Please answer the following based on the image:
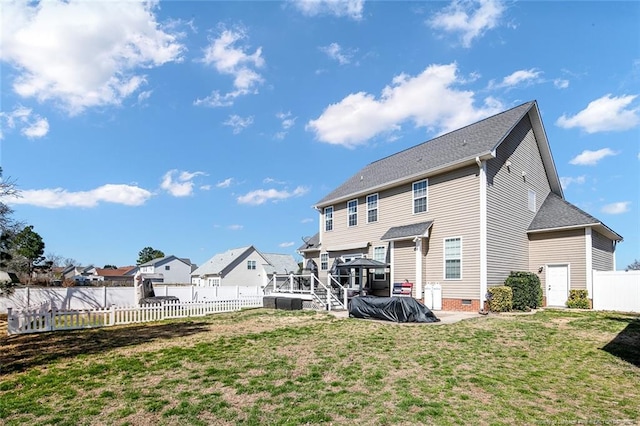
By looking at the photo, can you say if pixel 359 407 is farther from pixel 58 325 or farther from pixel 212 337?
pixel 58 325

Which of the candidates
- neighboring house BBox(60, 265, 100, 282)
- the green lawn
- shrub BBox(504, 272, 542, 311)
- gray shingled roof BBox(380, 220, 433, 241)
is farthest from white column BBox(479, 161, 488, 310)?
neighboring house BBox(60, 265, 100, 282)

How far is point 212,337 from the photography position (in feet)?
34.1

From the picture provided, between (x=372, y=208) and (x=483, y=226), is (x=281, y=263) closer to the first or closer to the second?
(x=372, y=208)

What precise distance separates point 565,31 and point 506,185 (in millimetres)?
6290

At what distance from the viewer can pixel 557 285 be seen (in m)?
17.1

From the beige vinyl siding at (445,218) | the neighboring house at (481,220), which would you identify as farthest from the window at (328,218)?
the beige vinyl siding at (445,218)

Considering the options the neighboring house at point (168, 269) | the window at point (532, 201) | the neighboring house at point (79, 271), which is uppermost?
the window at point (532, 201)

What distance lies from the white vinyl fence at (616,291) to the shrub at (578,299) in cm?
33

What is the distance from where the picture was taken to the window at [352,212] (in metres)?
22.3

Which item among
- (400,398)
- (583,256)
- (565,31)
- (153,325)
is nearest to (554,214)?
(583,256)

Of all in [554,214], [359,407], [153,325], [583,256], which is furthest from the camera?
[554,214]

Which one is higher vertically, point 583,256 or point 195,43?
point 195,43

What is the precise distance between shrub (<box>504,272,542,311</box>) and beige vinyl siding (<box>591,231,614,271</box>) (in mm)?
2721

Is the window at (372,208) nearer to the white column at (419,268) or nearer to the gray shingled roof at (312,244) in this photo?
the white column at (419,268)
